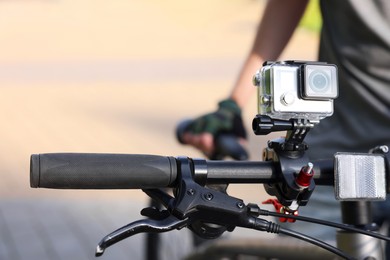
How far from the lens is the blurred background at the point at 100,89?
284 inches

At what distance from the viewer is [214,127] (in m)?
2.56

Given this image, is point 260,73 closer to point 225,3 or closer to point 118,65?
point 118,65

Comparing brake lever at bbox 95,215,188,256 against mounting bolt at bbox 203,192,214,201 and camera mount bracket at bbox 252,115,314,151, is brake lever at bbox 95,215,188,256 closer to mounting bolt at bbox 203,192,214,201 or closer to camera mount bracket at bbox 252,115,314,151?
mounting bolt at bbox 203,192,214,201

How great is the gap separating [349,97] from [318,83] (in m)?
0.97

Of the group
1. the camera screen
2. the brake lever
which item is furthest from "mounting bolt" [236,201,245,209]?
the camera screen

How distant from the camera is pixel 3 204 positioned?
7.76 meters

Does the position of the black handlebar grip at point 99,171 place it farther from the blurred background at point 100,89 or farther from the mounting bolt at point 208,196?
the blurred background at point 100,89

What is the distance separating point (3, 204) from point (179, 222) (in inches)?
258

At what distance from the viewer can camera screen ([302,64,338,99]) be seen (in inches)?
59.5

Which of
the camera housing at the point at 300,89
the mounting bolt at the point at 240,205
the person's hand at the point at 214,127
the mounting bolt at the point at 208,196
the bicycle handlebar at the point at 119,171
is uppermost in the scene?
the camera housing at the point at 300,89

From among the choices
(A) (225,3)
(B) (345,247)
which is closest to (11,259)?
(B) (345,247)

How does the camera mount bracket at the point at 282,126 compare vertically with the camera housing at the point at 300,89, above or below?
below

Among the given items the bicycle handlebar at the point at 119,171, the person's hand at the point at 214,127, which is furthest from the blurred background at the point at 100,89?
the bicycle handlebar at the point at 119,171

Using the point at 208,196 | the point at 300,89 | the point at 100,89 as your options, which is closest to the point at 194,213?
the point at 208,196
